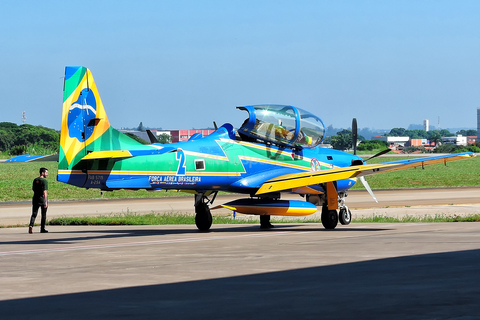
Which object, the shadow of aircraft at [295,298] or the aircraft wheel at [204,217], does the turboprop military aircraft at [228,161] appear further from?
the shadow of aircraft at [295,298]

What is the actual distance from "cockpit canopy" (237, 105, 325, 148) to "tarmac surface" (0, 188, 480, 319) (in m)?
3.42

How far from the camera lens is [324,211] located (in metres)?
21.2

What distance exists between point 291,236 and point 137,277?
26.3 feet

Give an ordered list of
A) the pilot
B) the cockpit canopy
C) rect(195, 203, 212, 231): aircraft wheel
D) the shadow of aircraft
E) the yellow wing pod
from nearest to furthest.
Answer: the shadow of aircraft, the yellow wing pod, the cockpit canopy, rect(195, 203, 212, 231): aircraft wheel, the pilot

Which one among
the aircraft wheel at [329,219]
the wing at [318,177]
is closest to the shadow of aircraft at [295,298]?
the wing at [318,177]

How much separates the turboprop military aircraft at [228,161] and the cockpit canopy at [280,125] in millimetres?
30

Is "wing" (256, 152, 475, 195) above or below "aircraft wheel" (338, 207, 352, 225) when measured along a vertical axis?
above

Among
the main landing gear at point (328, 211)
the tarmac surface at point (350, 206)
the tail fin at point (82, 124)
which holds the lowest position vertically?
the tarmac surface at point (350, 206)

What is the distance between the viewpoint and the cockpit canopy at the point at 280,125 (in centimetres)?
2046

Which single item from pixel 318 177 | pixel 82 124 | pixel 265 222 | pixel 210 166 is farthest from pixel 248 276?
pixel 265 222

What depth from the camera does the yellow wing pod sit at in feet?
56.3

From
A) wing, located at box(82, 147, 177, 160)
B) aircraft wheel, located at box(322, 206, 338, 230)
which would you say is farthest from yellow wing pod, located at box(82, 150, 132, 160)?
aircraft wheel, located at box(322, 206, 338, 230)

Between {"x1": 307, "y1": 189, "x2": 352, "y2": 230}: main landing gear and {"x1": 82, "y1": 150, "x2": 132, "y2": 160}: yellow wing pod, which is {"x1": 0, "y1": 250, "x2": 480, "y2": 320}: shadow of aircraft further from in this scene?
{"x1": 307, "y1": 189, "x2": 352, "y2": 230}: main landing gear

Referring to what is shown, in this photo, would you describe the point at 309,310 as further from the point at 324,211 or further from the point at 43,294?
the point at 324,211
